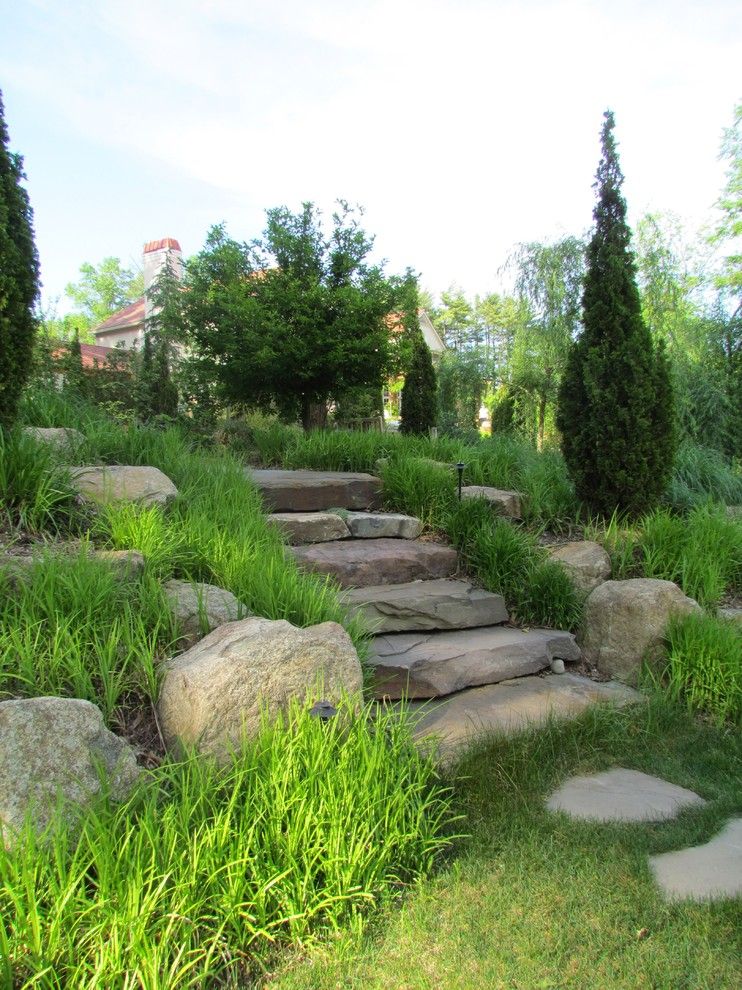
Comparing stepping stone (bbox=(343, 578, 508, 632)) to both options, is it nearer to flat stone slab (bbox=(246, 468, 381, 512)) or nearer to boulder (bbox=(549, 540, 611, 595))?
boulder (bbox=(549, 540, 611, 595))

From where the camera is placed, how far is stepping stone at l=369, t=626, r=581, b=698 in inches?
133

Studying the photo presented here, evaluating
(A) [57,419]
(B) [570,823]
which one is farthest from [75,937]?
(A) [57,419]

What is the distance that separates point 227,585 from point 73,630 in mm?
835

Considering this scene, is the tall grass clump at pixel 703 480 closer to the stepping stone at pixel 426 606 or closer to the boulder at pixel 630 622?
the boulder at pixel 630 622

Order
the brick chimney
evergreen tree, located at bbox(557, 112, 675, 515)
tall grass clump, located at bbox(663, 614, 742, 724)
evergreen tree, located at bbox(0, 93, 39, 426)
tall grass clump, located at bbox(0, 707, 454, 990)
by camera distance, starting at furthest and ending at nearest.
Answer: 1. the brick chimney
2. evergreen tree, located at bbox(557, 112, 675, 515)
3. evergreen tree, located at bbox(0, 93, 39, 426)
4. tall grass clump, located at bbox(663, 614, 742, 724)
5. tall grass clump, located at bbox(0, 707, 454, 990)

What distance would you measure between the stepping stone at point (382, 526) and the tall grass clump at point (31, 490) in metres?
1.95

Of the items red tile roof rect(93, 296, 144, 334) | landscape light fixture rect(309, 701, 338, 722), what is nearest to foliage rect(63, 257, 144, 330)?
red tile roof rect(93, 296, 144, 334)

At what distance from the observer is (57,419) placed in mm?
4875

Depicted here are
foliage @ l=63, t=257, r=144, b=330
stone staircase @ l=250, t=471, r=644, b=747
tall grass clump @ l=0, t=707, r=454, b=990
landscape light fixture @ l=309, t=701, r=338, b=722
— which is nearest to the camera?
tall grass clump @ l=0, t=707, r=454, b=990

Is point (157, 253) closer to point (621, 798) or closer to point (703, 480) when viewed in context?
point (703, 480)

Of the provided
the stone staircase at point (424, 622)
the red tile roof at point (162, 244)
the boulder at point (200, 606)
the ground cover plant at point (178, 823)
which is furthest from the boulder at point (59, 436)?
the red tile roof at point (162, 244)

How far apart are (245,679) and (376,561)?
1.97m

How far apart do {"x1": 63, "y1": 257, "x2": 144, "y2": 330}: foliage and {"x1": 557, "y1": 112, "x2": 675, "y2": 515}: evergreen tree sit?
174ft

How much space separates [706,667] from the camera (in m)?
3.63
